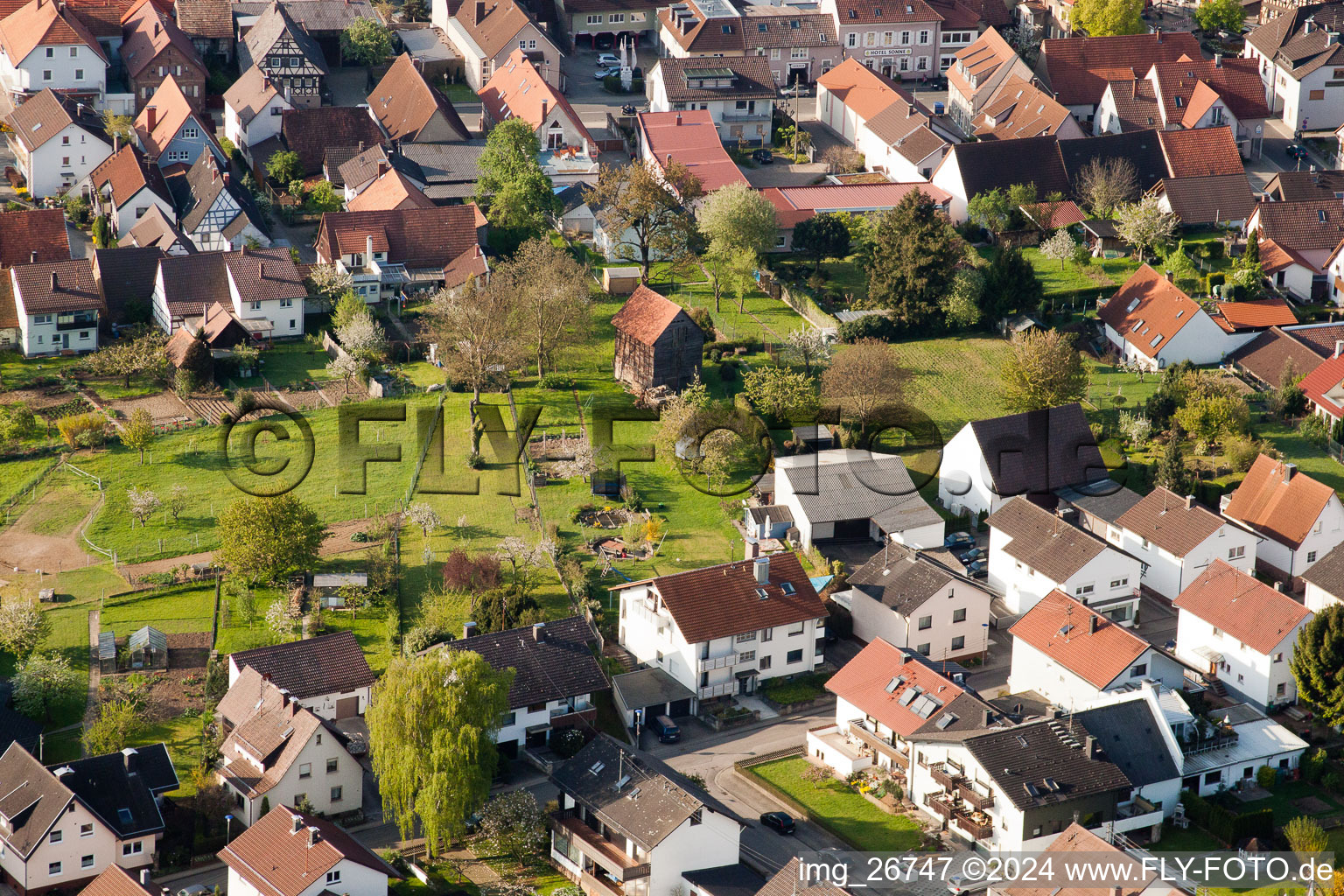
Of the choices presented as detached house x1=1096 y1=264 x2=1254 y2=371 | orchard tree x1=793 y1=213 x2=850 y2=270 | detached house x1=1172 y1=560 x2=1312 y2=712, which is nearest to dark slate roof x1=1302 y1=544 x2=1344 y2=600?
detached house x1=1172 y1=560 x2=1312 y2=712

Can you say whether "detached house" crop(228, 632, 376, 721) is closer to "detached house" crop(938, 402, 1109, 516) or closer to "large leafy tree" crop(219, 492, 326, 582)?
"large leafy tree" crop(219, 492, 326, 582)

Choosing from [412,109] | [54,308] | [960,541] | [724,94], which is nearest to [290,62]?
[412,109]

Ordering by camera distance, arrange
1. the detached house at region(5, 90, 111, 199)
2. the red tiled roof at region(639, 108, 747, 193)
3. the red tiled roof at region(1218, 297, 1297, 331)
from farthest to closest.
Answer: the red tiled roof at region(639, 108, 747, 193) < the detached house at region(5, 90, 111, 199) < the red tiled roof at region(1218, 297, 1297, 331)

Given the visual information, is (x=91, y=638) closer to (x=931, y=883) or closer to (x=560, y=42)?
(x=931, y=883)

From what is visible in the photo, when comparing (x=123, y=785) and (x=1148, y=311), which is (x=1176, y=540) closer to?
(x=1148, y=311)

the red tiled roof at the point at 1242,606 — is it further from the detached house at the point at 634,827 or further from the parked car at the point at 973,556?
the detached house at the point at 634,827

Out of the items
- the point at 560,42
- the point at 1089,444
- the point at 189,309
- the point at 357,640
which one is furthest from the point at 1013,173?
the point at 357,640
